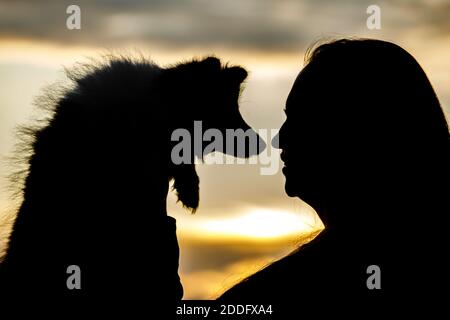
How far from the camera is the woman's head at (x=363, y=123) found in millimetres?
915

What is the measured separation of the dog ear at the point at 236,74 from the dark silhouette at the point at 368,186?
3.09 metres

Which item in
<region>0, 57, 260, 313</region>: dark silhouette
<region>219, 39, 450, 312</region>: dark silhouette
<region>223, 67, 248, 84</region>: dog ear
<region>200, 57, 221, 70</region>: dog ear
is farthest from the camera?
<region>223, 67, 248, 84</region>: dog ear

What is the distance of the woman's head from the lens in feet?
3.00

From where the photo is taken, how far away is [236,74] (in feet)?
13.8

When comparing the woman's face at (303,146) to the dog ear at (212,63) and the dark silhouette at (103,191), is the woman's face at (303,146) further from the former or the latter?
the dog ear at (212,63)

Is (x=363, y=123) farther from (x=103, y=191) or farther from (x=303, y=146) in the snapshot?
(x=103, y=191)

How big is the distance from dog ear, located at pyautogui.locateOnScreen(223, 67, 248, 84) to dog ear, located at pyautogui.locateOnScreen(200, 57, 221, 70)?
3.7 inches

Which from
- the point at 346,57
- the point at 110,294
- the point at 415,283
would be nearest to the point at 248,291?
the point at 415,283

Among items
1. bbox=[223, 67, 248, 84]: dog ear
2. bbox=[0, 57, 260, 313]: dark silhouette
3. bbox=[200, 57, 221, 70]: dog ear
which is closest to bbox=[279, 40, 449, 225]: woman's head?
bbox=[0, 57, 260, 313]: dark silhouette

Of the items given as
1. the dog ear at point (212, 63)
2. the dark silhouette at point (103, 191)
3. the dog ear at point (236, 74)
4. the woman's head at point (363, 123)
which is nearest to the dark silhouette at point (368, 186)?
the woman's head at point (363, 123)

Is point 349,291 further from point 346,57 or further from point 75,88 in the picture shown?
point 75,88

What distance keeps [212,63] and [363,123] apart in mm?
3034

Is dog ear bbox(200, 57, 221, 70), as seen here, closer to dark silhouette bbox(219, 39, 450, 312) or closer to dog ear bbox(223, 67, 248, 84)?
dog ear bbox(223, 67, 248, 84)

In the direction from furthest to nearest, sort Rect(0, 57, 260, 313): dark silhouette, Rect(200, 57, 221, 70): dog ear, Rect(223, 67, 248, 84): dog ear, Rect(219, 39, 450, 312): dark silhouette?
1. Rect(223, 67, 248, 84): dog ear
2. Rect(200, 57, 221, 70): dog ear
3. Rect(0, 57, 260, 313): dark silhouette
4. Rect(219, 39, 450, 312): dark silhouette
